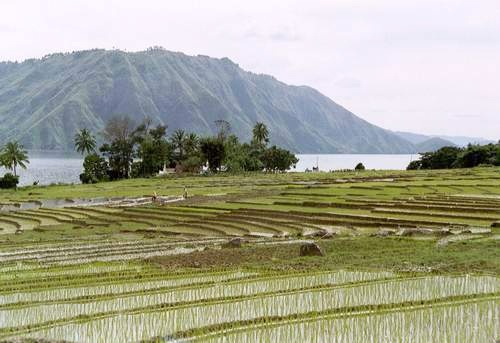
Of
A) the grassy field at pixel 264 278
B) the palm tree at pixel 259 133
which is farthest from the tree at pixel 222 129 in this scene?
the grassy field at pixel 264 278

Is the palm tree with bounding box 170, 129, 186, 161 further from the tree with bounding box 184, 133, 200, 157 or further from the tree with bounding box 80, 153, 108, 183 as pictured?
the tree with bounding box 80, 153, 108, 183

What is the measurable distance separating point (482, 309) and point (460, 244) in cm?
924

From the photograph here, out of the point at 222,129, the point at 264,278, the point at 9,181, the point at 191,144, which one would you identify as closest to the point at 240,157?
the point at 222,129

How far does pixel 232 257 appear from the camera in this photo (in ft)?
70.8

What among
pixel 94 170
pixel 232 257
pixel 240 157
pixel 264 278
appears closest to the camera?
pixel 264 278

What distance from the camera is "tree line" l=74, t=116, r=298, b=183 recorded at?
335 ft

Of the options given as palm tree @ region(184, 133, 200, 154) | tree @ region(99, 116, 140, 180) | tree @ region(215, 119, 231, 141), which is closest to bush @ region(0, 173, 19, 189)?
tree @ region(99, 116, 140, 180)

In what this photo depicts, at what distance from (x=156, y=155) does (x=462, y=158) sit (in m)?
53.8

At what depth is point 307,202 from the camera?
4219cm

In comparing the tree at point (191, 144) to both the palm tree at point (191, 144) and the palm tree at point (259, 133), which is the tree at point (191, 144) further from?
the palm tree at point (259, 133)

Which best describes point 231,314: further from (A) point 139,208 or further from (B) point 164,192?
(B) point 164,192

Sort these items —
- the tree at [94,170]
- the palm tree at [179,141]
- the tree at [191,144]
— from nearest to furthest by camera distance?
the tree at [94,170] < the tree at [191,144] < the palm tree at [179,141]

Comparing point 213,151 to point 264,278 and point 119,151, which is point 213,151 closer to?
point 119,151

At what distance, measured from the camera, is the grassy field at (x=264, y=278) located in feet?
40.6
